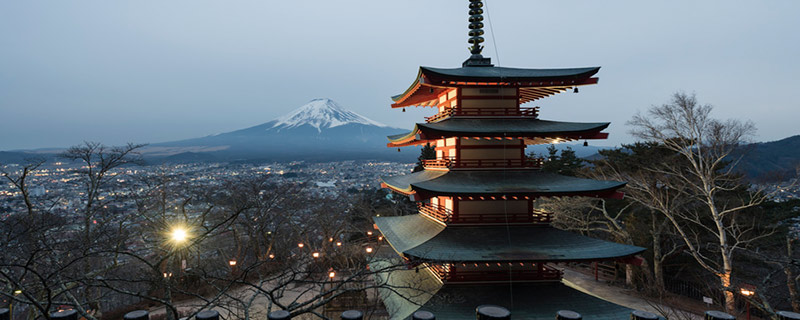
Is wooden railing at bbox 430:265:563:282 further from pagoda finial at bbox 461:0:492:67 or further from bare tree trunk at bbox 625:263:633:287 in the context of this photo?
bare tree trunk at bbox 625:263:633:287

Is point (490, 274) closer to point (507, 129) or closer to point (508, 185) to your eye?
point (508, 185)

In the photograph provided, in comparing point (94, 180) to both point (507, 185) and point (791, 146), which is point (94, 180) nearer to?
point (507, 185)

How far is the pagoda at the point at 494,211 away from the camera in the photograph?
465 inches

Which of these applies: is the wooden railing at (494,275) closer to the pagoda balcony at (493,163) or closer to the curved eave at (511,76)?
the pagoda balcony at (493,163)

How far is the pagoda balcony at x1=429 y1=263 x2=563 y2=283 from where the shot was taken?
506 inches

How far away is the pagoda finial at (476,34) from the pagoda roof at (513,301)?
8588 mm

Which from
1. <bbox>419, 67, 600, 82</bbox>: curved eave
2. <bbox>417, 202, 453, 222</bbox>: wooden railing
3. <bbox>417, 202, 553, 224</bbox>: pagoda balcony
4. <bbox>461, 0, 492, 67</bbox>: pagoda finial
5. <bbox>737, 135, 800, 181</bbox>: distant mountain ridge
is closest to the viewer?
<bbox>419, 67, 600, 82</bbox>: curved eave

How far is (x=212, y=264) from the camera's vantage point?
104 ft

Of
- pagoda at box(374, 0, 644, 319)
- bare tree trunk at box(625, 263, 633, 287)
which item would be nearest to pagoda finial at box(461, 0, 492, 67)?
pagoda at box(374, 0, 644, 319)

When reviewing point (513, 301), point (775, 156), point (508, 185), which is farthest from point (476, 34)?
point (775, 156)

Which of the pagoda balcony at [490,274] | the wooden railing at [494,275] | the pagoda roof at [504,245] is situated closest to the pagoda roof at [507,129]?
the pagoda roof at [504,245]

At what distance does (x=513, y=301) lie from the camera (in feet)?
39.4

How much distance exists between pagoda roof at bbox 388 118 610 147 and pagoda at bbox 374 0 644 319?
0.03 meters

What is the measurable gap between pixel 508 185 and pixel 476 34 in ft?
22.3
